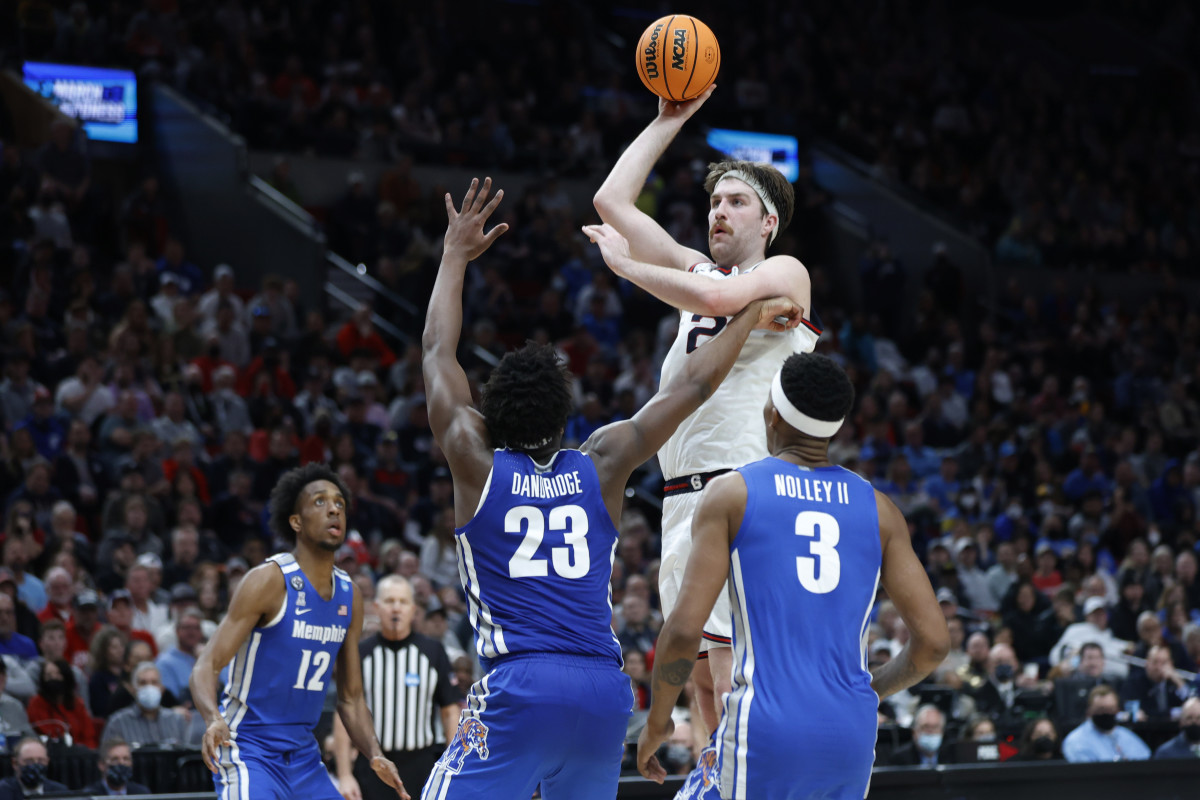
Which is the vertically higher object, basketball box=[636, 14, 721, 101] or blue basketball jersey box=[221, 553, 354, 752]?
basketball box=[636, 14, 721, 101]

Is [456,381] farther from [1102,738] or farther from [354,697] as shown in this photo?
[1102,738]

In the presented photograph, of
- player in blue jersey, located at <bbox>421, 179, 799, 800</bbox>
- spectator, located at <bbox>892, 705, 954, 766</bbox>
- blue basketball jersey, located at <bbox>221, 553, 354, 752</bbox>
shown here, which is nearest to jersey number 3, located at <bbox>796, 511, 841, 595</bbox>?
player in blue jersey, located at <bbox>421, 179, 799, 800</bbox>

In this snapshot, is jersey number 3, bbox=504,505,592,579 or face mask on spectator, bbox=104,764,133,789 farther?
face mask on spectator, bbox=104,764,133,789

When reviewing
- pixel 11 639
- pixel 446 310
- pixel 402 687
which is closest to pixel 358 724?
pixel 402 687

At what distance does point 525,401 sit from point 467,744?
43.6 inches

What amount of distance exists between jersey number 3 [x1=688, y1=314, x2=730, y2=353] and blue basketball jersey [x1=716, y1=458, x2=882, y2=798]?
4.46ft

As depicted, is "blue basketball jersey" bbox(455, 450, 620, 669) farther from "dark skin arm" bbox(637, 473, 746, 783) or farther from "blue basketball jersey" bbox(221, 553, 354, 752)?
"blue basketball jersey" bbox(221, 553, 354, 752)

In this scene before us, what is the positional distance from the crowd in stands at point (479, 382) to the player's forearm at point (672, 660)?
5.28 meters

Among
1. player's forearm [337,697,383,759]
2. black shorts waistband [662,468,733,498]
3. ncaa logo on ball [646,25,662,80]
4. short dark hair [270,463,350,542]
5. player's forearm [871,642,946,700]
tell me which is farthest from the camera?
short dark hair [270,463,350,542]

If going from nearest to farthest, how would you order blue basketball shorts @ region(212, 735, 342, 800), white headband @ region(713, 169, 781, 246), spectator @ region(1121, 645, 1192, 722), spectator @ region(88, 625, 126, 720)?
white headband @ region(713, 169, 781, 246) → blue basketball shorts @ region(212, 735, 342, 800) → spectator @ region(88, 625, 126, 720) → spectator @ region(1121, 645, 1192, 722)

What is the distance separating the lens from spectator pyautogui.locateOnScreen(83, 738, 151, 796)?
8547mm

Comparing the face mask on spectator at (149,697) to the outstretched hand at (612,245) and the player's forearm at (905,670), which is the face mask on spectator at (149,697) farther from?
the player's forearm at (905,670)

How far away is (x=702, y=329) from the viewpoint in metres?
5.75

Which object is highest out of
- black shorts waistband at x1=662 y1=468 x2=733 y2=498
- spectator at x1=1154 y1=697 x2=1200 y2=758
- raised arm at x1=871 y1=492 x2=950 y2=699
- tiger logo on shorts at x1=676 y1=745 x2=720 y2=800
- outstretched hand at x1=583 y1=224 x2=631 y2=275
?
Answer: outstretched hand at x1=583 y1=224 x2=631 y2=275
